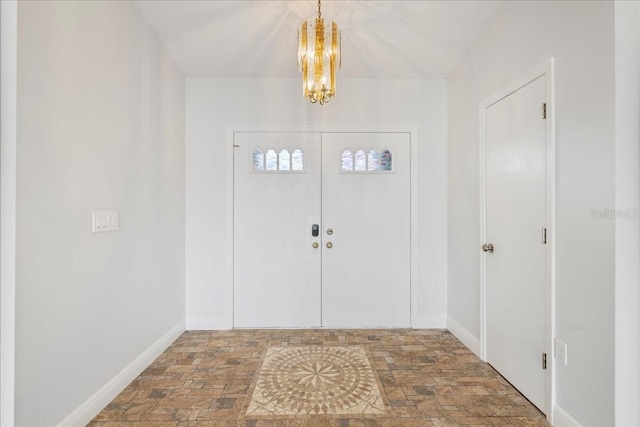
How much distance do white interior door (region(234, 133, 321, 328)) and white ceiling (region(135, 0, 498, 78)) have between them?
70 centimetres

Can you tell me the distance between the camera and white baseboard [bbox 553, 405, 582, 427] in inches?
64.5

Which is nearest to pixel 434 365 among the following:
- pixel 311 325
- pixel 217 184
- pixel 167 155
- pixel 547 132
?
pixel 311 325

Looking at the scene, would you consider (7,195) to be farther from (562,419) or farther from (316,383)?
(562,419)

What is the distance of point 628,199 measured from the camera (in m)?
0.94

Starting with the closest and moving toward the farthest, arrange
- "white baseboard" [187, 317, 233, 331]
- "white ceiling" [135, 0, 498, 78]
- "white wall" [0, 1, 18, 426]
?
"white wall" [0, 1, 18, 426] → "white ceiling" [135, 0, 498, 78] → "white baseboard" [187, 317, 233, 331]

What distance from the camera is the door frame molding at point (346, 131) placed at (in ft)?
10.5

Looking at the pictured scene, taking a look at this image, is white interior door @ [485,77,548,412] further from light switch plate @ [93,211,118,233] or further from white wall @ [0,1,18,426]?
light switch plate @ [93,211,118,233]

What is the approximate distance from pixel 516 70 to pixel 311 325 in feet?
8.85

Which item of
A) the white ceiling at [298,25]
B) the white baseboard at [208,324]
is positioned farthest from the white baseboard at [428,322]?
the white ceiling at [298,25]

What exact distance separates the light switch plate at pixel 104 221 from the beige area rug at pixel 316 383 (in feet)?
4.45

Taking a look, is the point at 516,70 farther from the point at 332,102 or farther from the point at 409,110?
the point at 332,102

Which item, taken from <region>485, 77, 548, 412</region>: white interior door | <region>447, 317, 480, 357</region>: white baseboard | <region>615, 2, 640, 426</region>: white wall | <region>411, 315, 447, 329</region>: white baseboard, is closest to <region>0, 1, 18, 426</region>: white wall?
<region>615, 2, 640, 426</region>: white wall

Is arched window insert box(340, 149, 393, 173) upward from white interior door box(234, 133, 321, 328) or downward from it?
upward

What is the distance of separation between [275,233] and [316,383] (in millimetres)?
1470
